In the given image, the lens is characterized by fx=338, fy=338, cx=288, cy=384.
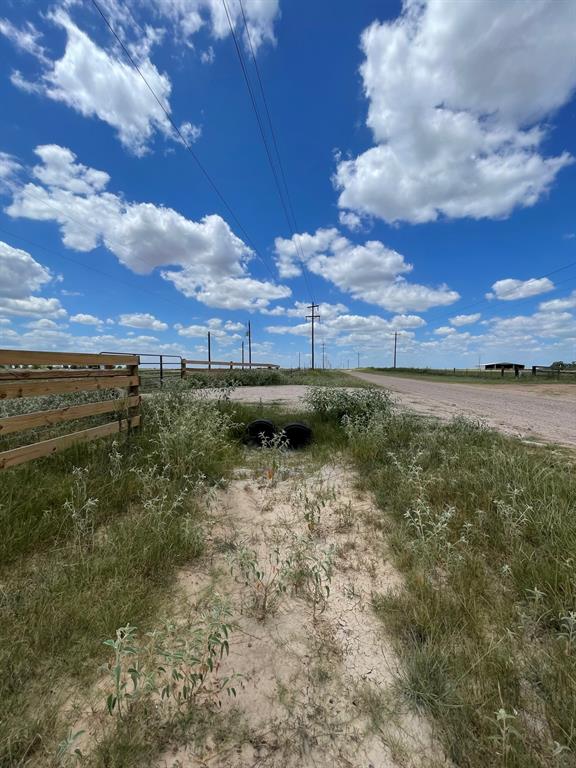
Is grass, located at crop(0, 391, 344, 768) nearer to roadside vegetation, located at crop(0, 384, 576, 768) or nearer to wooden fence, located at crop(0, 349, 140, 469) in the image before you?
roadside vegetation, located at crop(0, 384, 576, 768)

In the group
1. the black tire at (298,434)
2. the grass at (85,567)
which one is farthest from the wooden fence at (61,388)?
the black tire at (298,434)

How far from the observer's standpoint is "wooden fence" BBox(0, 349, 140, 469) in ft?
11.5

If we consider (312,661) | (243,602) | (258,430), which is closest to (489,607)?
(312,661)

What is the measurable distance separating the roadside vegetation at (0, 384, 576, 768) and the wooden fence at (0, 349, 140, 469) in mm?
204

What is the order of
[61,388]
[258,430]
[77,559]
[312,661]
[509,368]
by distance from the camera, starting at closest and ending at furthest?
[312,661], [77,559], [61,388], [258,430], [509,368]

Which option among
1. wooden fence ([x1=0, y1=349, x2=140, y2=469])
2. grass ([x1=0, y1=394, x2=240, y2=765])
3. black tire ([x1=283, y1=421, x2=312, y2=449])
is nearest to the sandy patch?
grass ([x1=0, y1=394, x2=240, y2=765])

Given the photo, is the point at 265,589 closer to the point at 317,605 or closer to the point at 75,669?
the point at 317,605

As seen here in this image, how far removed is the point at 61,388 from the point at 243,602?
330cm

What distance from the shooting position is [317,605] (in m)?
2.45

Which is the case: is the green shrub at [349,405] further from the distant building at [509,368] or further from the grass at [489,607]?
the distant building at [509,368]

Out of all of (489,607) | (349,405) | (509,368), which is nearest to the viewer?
(489,607)

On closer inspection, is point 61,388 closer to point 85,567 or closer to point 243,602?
point 85,567

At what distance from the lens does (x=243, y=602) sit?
244 centimetres

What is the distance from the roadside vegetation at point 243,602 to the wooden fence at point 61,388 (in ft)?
0.67
